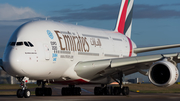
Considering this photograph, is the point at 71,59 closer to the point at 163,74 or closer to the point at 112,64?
the point at 112,64

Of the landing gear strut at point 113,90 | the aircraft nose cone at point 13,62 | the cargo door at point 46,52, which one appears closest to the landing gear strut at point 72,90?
the landing gear strut at point 113,90

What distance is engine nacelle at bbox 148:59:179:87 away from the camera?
17734 millimetres

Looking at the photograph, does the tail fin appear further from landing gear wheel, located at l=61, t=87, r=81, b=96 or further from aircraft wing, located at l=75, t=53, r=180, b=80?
aircraft wing, located at l=75, t=53, r=180, b=80

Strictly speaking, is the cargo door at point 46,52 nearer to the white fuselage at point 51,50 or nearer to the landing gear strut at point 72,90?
the white fuselage at point 51,50

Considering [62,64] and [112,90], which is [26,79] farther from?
[112,90]

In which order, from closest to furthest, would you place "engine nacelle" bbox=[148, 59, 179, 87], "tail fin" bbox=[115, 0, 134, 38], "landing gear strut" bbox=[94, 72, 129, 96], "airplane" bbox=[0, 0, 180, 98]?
1. "airplane" bbox=[0, 0, 180, 98]
2. "engine nacelle" bbox=[148, 59, 179, 87]
3. "landing gear strut" bbox=[94, 72, 129, 96]
4. "tail fin" bbox=[115, 0, 134, 38]

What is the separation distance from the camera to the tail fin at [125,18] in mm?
29559

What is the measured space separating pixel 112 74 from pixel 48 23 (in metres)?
5.73

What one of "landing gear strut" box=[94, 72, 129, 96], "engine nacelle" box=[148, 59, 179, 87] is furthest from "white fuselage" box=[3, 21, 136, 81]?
"engine nacelle" box=[148, 59, 179, 87]

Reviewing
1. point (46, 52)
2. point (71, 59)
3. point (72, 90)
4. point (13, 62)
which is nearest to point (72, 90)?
point (72, 90)

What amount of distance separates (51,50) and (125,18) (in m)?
14.2

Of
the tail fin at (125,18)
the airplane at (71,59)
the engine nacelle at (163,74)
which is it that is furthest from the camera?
the tail fin at (125,18)

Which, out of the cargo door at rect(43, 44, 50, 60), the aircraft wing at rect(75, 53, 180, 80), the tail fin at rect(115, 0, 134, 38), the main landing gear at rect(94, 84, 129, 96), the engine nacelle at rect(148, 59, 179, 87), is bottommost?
the main landing gear at rect(94, 84, 129, 96)

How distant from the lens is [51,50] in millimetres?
17531
